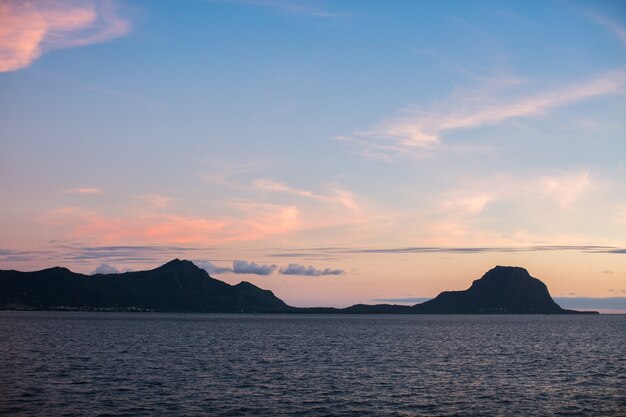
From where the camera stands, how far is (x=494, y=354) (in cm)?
11994

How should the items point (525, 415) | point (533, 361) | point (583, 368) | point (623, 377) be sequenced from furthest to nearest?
point (533, 361), point (583, 368), point (623, 377), point (525, 415)

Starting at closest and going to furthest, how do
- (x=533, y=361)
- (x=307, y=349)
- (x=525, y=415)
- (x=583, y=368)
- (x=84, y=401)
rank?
1. (x=525, y=415)
2. (x=84, y=401)
3. (x=583, y=368)
4. (x=533, y=361)
5. (x=307, y=349)

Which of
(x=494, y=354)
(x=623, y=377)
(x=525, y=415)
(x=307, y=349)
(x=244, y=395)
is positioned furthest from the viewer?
(x=307, y=349)

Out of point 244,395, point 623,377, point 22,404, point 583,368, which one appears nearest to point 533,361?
point 583,368

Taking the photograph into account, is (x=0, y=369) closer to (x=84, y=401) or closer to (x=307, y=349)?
(x=84, y=401)

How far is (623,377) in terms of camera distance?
83.1 m

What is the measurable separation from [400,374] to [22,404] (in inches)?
1852

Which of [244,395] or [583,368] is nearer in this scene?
[244,395]

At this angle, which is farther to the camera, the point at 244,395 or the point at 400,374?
the point at 400,374

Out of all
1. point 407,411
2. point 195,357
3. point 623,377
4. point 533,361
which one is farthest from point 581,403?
point 195,357

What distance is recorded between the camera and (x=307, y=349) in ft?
425

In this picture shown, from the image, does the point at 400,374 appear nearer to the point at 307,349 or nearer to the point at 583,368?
the point at 583,368

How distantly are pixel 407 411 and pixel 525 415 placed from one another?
1037 cm

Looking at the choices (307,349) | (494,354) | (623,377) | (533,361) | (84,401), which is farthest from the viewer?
(307,349)
